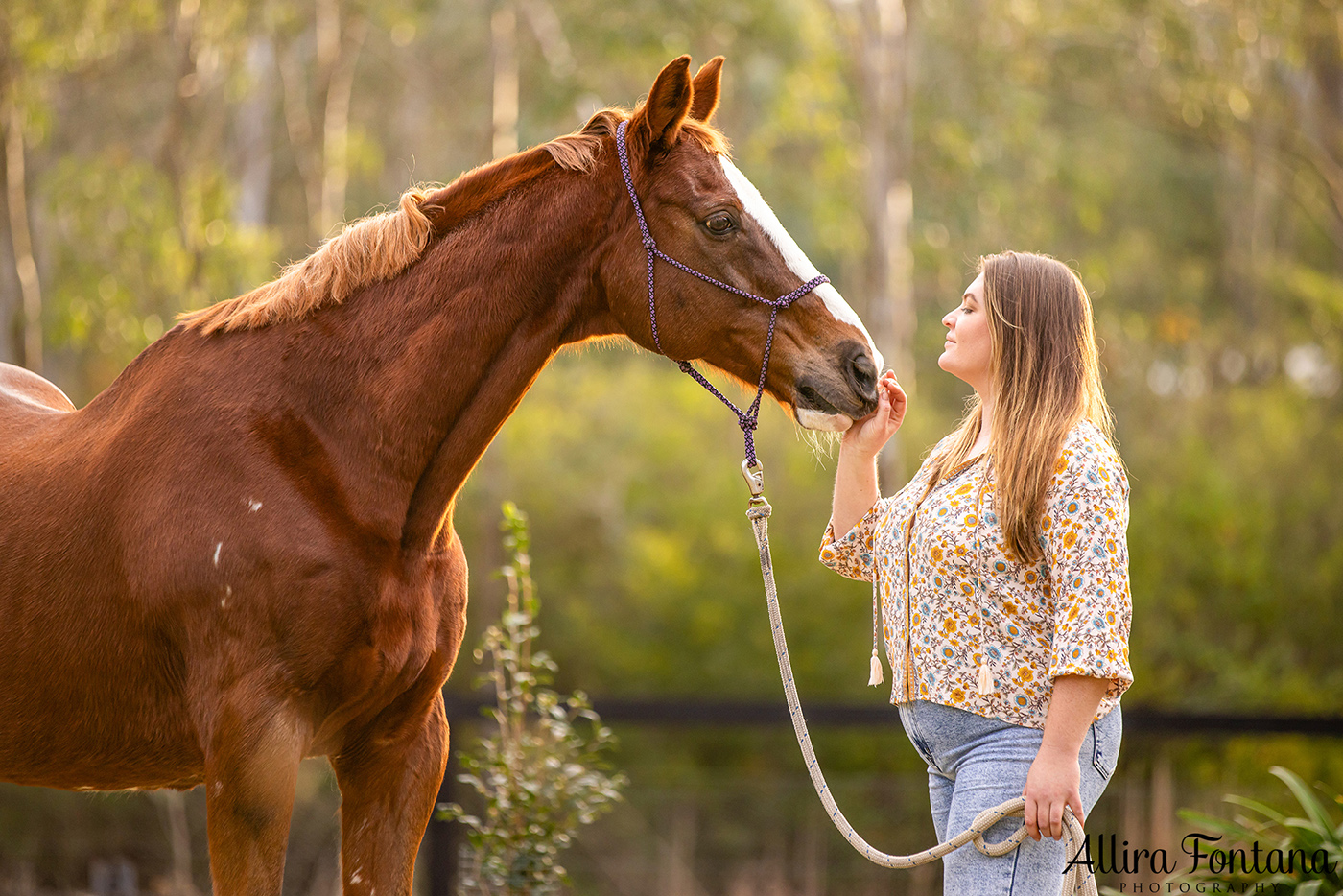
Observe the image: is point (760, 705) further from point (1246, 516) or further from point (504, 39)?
point (504, 39)

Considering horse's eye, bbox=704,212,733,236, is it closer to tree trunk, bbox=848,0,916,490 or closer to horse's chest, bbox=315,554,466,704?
horse's chest, bbox=315,554,466,704

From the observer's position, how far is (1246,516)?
870cm

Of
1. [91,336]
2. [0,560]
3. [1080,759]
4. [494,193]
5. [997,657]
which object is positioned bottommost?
[1080,759]

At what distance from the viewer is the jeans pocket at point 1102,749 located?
2000mm

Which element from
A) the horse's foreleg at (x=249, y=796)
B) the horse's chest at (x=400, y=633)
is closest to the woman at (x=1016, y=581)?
the horse's chest at (x=400, y=633)

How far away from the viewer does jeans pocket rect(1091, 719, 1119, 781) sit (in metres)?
2.00

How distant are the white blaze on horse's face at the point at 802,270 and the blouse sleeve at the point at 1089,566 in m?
0.43

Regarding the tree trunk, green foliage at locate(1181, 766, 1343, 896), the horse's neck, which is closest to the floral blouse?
the horse's neck

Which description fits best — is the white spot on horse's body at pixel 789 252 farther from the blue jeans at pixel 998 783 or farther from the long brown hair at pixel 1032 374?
the blue jeans at pixel 998 783

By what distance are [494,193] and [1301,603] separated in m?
8.21

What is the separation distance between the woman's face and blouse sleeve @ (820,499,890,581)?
0.35 m

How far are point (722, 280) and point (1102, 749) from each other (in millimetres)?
1160

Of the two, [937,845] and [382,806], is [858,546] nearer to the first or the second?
[937,845]

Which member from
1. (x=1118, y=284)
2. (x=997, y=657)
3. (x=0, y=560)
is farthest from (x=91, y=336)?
(x=1118, y=284)
